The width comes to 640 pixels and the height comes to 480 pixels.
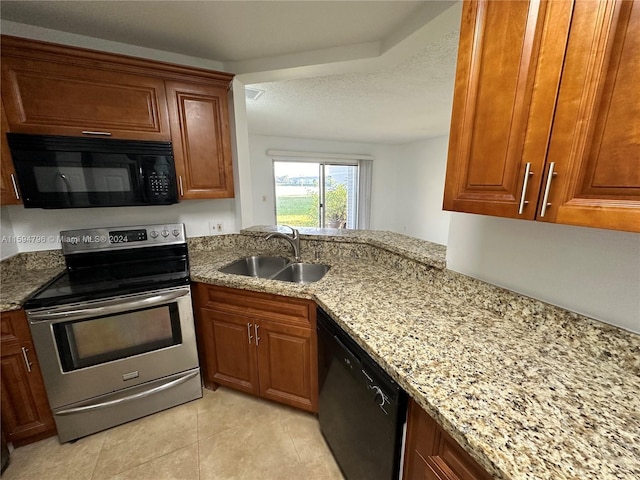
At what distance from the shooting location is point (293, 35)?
5.35 ft

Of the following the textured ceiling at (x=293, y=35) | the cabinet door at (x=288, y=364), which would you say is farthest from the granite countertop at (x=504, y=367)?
the textured ceiling at (x=293, y=35)

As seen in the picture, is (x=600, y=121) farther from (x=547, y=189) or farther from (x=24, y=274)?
(x=24, y=274)

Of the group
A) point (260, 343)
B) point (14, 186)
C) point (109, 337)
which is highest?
point (14, 186)

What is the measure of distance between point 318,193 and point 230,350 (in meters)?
4.34

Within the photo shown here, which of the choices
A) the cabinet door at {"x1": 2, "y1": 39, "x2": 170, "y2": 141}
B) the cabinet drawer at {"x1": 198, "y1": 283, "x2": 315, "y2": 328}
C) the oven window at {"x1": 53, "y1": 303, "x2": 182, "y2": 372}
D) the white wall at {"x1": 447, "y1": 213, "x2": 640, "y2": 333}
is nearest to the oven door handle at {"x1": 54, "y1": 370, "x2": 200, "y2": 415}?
the oven window at {"x1": 53, "y1": 303, "x2": 182, "y2": 372}

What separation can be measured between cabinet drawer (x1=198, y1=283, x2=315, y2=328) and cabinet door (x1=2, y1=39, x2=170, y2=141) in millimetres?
1139

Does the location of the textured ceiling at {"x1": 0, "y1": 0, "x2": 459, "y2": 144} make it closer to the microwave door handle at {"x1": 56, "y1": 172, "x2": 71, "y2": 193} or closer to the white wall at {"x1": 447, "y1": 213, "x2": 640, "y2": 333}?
the microwave door handle at {"x1": 56, "y1": 172, "x2": 71, "y2": 193}

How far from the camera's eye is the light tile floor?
4.41ft

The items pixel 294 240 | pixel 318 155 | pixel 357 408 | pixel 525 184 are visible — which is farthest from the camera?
pixel 318 155

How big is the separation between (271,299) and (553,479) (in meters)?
1.24

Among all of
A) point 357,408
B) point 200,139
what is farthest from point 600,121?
point 200,139

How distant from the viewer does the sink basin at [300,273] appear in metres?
1.95

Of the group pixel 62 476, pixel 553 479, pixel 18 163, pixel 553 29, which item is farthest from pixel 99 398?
pixel 553 29

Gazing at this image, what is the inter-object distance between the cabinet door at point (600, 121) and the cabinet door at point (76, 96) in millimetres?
2061
